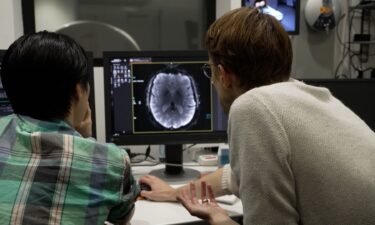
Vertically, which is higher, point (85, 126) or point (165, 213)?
point (85, 126)

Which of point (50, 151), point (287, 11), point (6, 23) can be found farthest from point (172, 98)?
point (287, 11)

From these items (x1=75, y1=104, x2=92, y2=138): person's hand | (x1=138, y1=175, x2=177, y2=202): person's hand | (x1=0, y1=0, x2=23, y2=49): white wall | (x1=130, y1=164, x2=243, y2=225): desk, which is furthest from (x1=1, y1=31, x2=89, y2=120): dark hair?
(x1=0, y1=0, x2=23, y2=49): white wall

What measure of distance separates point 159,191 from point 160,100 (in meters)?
0.38

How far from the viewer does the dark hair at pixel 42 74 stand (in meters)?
1.00

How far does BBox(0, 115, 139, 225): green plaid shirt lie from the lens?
3.05ft

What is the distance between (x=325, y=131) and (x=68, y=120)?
24.2 inches

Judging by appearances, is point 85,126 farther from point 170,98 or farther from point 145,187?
point 170,98

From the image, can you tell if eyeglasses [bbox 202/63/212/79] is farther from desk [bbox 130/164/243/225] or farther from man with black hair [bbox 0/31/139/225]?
man with black hair [bbox 0/31/139/225]

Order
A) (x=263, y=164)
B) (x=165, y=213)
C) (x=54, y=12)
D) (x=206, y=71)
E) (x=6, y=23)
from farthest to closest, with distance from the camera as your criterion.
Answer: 1. (x=54, y=12)
2. (x=6, y=23)
3. (x=206, y=71)
4. (x=165, y=213)
5. (x=263, y=164)

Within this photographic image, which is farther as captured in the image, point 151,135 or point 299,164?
point 151,135

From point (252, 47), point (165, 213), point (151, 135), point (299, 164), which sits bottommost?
point (165, 213)

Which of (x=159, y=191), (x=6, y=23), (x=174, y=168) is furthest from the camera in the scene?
(x=6, y=23)

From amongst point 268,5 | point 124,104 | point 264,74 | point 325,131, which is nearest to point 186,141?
point 124,104

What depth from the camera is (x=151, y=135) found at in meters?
1.74
